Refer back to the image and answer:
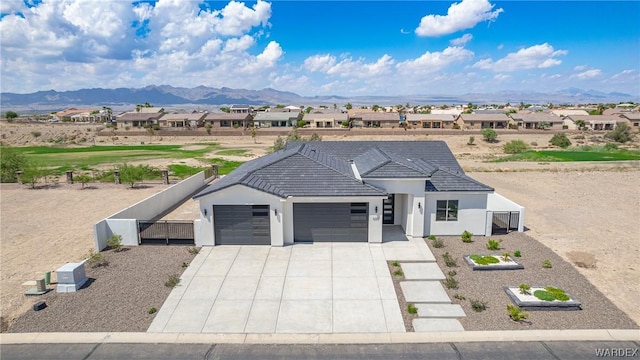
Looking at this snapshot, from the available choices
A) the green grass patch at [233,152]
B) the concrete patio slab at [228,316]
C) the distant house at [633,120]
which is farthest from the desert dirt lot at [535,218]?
the distant house at [633,120]

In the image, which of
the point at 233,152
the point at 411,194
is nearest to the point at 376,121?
the point at 233,152

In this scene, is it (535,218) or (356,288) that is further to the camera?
(535,218)

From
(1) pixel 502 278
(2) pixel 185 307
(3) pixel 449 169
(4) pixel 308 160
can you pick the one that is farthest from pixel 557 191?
(2) pixel 185 307

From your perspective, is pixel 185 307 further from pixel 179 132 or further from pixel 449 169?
pixel 179 132

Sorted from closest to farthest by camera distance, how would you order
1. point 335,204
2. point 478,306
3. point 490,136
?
point 478,306 → point 335,204 → point 490,136

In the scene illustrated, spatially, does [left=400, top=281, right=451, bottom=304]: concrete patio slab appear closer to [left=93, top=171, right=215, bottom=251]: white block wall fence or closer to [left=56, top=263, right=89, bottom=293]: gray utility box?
[left=93, top=171, right=215, bottom=251]: white block wall fence

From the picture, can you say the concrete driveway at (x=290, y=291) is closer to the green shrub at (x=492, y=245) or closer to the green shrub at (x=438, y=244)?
the green shrub at (x=438, y=244)

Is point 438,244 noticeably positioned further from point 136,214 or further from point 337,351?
point 136,214
